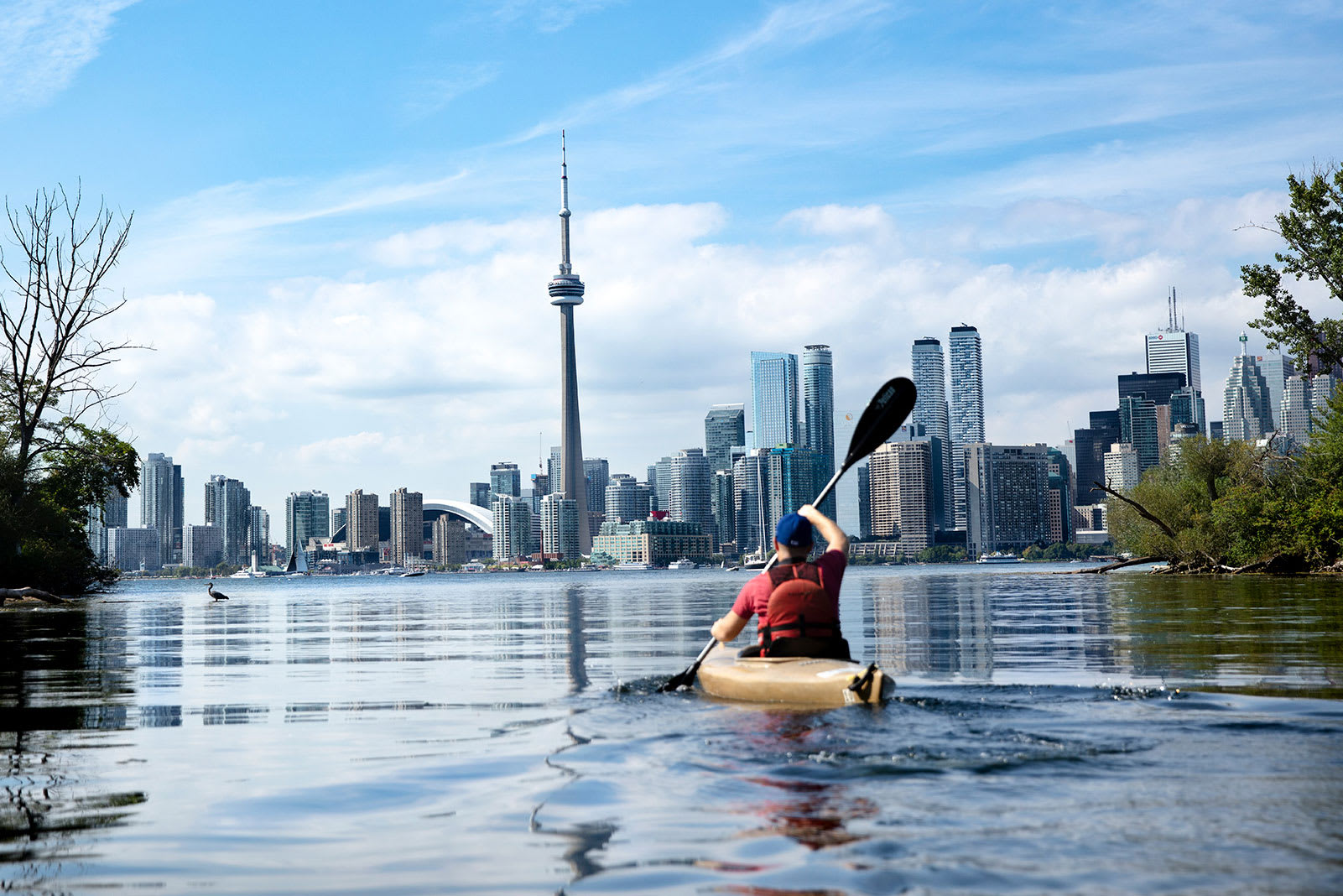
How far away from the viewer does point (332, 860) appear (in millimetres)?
6074

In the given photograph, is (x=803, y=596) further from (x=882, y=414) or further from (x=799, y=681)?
(x=882, y=414)

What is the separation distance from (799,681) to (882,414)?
Answer: 7.90 metres

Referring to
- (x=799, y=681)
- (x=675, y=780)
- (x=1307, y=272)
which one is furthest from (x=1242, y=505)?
(x=675, y=780)

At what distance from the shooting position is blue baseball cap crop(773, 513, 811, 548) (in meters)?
11.7

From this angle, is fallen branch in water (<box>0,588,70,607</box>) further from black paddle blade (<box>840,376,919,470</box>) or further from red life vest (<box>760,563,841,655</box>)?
red life vest (<box>760,563,841,655</box>)

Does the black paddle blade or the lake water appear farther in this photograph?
the black paddle blade

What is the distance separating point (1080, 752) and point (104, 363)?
51.3 metres

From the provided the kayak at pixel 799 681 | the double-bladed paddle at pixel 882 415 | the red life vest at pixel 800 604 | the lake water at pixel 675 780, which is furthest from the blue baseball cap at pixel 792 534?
the double-bladed paddle at pixel 882 415

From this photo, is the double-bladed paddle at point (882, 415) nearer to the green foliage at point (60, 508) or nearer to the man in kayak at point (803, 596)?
the man in kayak at point (803, 596)

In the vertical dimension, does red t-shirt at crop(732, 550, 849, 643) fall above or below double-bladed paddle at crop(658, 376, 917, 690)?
below

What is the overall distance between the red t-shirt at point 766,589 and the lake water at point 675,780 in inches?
41.4

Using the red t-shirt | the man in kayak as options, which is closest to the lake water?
the man in kayak

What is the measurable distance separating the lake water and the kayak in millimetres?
235

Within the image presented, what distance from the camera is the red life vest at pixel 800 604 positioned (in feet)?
38.8
